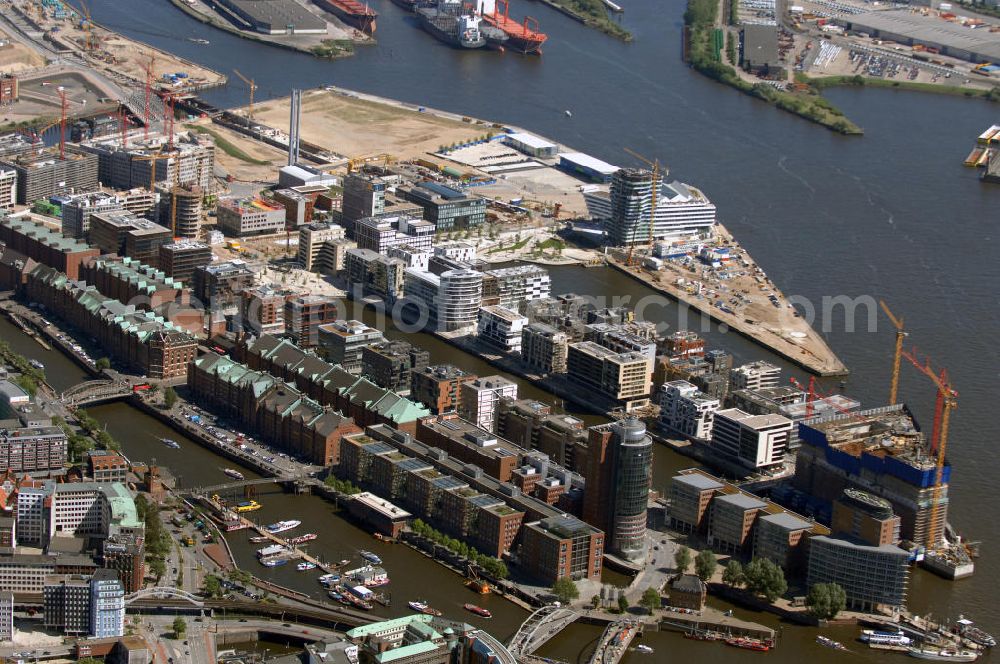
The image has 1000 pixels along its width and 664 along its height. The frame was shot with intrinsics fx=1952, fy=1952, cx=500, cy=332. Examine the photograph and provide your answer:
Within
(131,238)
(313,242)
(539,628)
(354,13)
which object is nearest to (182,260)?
(131,238)

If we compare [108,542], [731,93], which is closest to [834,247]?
[731,93]

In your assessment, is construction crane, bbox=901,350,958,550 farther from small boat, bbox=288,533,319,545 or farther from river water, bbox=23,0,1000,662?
small boat, bbox=288,533,319,545

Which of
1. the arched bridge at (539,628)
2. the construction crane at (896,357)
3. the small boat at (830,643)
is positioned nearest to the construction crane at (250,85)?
the construction crane at (896,357)

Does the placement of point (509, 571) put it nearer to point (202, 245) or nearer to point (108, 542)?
point (108, 542)

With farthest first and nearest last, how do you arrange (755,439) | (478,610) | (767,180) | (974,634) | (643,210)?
(767,180) < (643,210) < (755,439) < (974,634) < (478,610)

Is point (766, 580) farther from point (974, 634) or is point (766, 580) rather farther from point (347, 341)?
point (347, 341)
